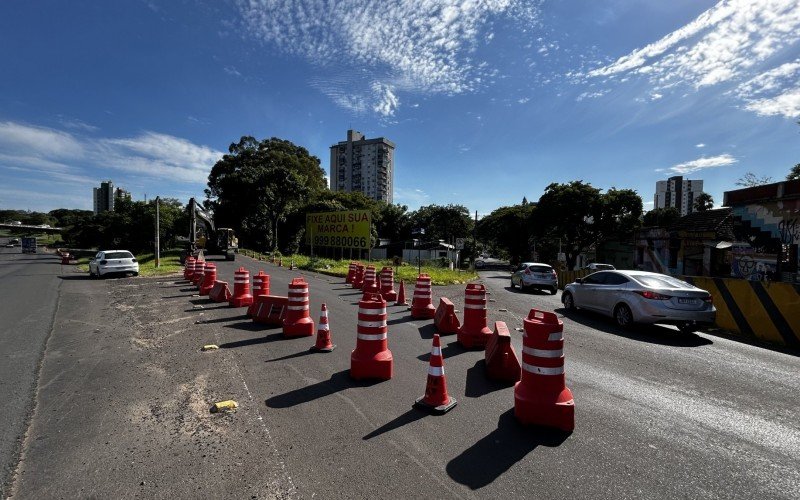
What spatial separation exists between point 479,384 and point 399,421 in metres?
1.60

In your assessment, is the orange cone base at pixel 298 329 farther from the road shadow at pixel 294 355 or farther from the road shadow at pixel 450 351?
the road shadow at pixel 450 351

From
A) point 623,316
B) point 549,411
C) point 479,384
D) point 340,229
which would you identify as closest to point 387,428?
point 549,411

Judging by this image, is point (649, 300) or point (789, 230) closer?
point (649, 300)

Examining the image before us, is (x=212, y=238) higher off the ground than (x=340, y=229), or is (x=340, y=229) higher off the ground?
(x=340, y=229)

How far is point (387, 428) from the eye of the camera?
4043mm

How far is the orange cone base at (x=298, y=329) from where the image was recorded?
311 inches

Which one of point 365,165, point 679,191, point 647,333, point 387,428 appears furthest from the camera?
point 365,165

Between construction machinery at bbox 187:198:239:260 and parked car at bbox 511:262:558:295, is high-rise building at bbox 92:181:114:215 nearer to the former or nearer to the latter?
construction machinery at bbox 187:198:239:260

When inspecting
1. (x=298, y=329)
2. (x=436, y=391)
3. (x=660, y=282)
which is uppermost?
(x=660, y=282)

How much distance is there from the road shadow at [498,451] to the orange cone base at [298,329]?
469 centimetres

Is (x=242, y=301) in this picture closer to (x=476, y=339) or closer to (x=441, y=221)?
(x=476, y=339)

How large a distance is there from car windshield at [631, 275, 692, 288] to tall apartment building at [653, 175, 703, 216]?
80901 millimetres

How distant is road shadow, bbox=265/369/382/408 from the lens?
15.4ft

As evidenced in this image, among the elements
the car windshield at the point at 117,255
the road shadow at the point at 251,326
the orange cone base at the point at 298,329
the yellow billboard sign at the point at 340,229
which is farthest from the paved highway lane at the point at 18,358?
the yellow billboard sign at the point at 340,229
